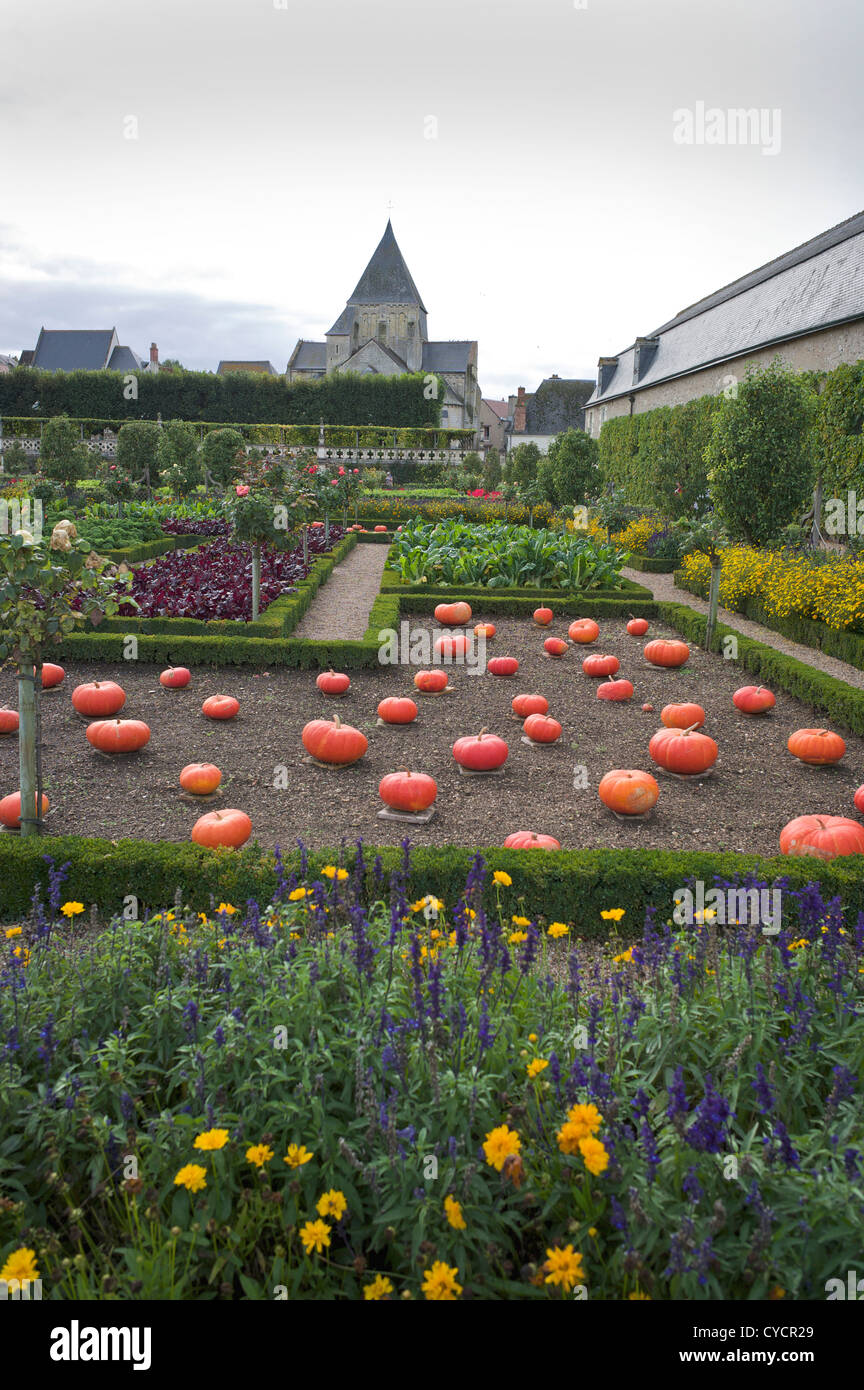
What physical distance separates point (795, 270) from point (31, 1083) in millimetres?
23567

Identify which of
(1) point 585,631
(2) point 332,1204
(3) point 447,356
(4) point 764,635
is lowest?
(2) point 332,1204

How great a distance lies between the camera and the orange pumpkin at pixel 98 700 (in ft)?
22.6

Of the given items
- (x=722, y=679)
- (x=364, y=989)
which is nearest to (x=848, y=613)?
(x=722, y=679)

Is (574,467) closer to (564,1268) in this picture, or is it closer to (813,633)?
(813,633)

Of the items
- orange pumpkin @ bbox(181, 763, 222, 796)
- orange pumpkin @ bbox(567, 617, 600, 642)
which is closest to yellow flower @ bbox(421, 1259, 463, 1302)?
orange pumpkin @ bbox(181, 763, 222, 796)

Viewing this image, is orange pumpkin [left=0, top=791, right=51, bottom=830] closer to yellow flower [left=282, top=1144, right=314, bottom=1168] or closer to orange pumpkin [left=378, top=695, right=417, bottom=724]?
orange pumpkin [left=378, top=695, right=417, bottom=724]

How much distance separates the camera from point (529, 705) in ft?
23.7

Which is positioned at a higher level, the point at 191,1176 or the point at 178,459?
the point at 178,459

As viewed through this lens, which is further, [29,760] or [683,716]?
[683,716]

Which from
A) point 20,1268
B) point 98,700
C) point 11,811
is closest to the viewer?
point 20,1268

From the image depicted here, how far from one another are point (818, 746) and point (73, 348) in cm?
6168

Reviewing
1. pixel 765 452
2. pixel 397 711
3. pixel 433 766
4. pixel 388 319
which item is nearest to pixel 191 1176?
pixel 433 766

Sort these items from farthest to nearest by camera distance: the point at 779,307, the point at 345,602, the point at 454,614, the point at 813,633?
the point at 779,307, the point at 345,602, the point at 454,614, the point at 813,633
